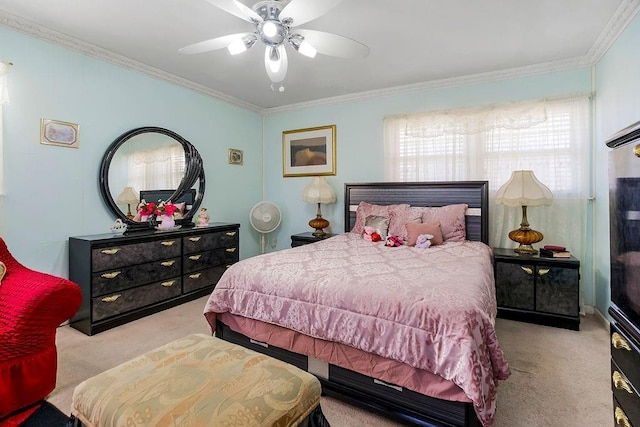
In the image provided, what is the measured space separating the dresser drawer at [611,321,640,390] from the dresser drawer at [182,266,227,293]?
3.54m

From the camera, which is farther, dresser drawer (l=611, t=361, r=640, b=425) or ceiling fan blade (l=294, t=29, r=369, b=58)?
ceiling fan blade (l=294, t=29, r=369, b=58)

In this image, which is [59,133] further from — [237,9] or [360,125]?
[360,125]

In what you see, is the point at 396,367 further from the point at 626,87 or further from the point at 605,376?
the point at 626,87

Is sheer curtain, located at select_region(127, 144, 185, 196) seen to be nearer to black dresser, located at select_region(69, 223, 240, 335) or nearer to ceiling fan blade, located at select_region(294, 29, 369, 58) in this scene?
black dresser, located at select_region(69, 223, 240, 335)

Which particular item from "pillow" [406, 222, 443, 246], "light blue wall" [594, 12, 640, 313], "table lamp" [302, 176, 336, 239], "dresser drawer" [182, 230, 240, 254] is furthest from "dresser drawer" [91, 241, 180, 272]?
"light blue wall" [594, 12, 640, 313]

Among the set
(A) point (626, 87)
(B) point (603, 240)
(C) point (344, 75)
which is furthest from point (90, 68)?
(B) point (603, 240)

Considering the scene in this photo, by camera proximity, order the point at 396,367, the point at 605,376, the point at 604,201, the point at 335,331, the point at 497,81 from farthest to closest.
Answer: the point at 497,81
the point at 604,201
the point at 605,376
the point at 335,331
the point at 396,367

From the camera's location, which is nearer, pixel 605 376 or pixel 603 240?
pixel 605 376

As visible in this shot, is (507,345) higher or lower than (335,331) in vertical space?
lower

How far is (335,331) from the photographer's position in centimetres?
176

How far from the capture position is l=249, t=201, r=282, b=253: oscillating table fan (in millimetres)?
4656

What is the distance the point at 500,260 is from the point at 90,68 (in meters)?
4.34

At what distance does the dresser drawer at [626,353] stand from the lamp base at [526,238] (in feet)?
6.93

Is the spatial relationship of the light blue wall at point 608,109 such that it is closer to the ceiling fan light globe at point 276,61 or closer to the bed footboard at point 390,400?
the bed footboard at point 390,400
